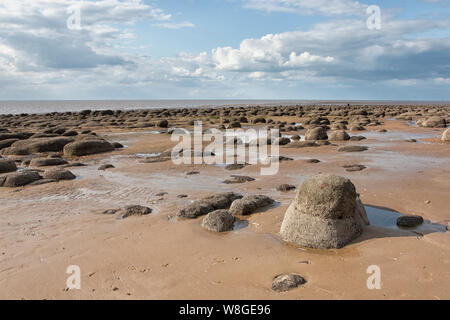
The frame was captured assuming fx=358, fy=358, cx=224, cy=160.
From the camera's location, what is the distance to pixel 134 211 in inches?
321

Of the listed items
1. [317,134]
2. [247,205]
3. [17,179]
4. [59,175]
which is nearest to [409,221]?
[247,205]

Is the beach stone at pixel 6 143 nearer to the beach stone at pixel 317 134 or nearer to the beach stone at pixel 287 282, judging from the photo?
the beach stone at pixel 317 134

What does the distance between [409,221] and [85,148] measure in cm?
1511

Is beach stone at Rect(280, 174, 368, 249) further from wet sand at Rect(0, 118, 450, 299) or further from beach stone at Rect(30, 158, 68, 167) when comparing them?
beach stone at Rect(30, 158, 68, 167)

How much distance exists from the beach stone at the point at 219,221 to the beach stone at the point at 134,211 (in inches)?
65.8

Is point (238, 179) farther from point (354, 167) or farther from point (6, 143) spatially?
point (6, 143)

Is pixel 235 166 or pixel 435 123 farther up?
pixel 435 123

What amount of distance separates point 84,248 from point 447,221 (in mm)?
6804

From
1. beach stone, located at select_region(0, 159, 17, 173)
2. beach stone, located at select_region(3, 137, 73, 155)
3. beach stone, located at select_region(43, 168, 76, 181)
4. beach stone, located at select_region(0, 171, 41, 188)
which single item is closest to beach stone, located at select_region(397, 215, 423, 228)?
beach stone, located at select_region(43, 168, 76, 181)

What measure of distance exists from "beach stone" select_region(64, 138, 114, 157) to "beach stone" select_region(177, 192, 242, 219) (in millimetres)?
11251

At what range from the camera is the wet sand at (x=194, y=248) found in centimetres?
483
